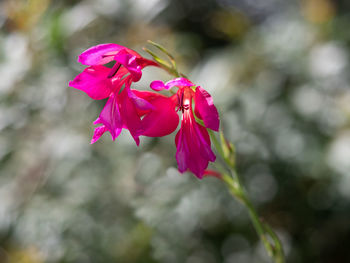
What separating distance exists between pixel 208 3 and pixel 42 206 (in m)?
2.42

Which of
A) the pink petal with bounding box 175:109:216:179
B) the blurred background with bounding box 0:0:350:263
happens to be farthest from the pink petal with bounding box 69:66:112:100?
the blurred background with bounding box 0:0:350:263

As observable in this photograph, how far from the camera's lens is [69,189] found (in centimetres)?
167

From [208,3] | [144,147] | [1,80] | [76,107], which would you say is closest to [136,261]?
[144,147]

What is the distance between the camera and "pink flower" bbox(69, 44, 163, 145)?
26.3 inches

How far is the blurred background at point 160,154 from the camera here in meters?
1.48

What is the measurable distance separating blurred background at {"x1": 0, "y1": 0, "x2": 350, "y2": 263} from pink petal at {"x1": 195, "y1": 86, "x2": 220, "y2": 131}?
0.81m

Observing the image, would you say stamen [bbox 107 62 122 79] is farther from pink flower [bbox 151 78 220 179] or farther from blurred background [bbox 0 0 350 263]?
blurred background [bbox 0 0 350 263]

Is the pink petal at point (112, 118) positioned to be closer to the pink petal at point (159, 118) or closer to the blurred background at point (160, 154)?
the pink petal at point (159, 118)

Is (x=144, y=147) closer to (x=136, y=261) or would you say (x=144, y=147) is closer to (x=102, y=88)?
(x=136, y=261)

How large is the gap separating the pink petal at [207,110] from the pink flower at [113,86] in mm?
80

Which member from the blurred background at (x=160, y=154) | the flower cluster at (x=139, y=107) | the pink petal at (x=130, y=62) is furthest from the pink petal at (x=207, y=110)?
the blurred background at (x=160, y=154)

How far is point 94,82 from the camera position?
70 cm

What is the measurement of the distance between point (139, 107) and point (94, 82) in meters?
0.11

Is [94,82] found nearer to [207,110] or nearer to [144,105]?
[144,105]
